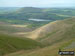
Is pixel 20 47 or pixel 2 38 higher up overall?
pixel 2 38

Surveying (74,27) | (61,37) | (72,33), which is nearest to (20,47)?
(61,37)

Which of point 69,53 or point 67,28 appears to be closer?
point 69,53

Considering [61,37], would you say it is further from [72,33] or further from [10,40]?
[10,40]

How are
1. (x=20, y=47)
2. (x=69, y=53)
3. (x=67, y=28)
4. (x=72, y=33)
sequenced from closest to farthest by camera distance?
(x=69, y=53) → (x=20, y=47) → (x=72, y=33) → (x=67, y=28)

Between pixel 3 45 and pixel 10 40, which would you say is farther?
pixel 10 40

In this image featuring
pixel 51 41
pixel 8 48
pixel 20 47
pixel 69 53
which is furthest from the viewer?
pixel 51 41

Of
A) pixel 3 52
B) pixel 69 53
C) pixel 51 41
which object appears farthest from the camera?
pixel 51 41

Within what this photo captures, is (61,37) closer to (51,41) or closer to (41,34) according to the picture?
(51,41)

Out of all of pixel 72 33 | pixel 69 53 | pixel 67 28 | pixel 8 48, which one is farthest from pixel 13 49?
pixel 67 28

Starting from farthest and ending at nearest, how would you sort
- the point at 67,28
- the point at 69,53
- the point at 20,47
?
the point at 67,28, the point at 20,47, the point at 69,53
